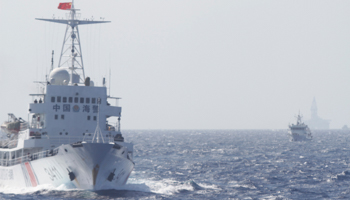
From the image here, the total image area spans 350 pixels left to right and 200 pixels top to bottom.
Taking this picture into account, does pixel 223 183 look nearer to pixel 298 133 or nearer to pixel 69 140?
pixel 69 140

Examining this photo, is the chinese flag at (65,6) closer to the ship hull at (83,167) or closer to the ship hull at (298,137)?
the ship hull at (83,167)

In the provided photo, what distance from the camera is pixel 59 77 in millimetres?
43719

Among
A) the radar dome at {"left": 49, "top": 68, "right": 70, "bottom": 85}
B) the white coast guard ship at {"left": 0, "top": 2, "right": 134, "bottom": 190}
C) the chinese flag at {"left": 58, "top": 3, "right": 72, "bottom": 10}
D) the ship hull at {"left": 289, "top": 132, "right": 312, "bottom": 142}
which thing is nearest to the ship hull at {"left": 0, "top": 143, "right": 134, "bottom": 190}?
the white coast guard ship at {"left": 0, "top": 2, "right": 134, "bottom": 190}

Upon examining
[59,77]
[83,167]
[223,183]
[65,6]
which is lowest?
[223,183]

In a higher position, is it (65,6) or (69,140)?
(65,6)

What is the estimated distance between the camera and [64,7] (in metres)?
45.2

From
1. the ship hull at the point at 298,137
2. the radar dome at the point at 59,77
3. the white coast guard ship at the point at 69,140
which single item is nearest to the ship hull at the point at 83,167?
the white coast guard ship at the point at 69,140

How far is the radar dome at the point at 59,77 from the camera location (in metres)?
43.6

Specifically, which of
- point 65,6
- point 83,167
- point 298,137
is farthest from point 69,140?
point 298,137

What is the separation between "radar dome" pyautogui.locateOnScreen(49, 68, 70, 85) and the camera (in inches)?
1715

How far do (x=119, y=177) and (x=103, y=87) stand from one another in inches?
320

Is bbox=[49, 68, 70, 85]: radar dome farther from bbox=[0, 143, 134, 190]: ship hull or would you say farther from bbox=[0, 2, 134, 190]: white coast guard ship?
bbox=[0, 143, 134, 190]: ship hull

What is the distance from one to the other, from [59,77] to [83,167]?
37.1ft

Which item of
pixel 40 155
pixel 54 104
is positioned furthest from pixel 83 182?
pixel 54 104
